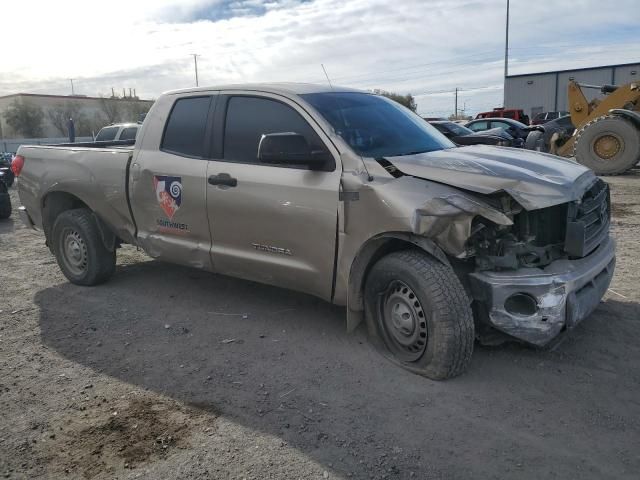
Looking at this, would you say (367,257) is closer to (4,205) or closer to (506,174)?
(506,174)

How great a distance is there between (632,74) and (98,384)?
1862 inches

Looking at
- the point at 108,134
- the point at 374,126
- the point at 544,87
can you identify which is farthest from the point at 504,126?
the point at 544,87

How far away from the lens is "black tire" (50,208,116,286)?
5.78 metres

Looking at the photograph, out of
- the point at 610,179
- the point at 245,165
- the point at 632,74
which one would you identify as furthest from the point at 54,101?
the point at 245,165

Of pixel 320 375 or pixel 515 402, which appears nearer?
pixel 515 402

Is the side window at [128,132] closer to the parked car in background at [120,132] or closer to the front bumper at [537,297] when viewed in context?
the parked car in background at [120,132]

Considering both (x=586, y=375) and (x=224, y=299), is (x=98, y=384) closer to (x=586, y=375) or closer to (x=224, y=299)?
(x=224, y=299)

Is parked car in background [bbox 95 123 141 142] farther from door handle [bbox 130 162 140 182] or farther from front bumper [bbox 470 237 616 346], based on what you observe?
front bumper [bbox 470 237 616 346]

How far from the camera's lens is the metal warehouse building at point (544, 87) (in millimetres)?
44281

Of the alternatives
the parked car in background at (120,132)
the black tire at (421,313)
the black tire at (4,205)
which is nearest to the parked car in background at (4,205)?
the black tire at (4,205)

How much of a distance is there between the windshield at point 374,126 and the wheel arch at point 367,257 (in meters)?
0.63

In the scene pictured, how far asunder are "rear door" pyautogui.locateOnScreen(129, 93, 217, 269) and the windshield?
1.12m

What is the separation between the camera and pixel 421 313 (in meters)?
3.73

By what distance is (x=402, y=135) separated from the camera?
14.9 feet
